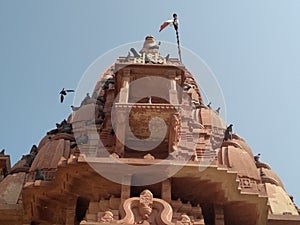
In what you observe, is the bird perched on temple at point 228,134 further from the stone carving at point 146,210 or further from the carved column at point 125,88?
the stone carving at point 146,210

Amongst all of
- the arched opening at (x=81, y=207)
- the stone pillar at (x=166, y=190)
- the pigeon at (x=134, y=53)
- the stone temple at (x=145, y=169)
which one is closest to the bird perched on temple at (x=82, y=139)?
the stone temple at (x=145, y=169)

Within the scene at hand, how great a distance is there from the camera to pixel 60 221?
23.1 meters

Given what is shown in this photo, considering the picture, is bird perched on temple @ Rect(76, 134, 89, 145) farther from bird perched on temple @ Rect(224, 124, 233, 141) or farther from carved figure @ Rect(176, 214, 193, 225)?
carved figure @ Rect(176, 214, 193, 225)

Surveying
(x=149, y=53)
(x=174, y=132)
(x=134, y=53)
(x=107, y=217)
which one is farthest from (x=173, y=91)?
(x=107, y=217)

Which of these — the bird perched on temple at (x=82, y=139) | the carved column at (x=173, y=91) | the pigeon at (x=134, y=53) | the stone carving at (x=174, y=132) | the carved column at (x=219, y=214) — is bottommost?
the carved column at (x=219, y=214)

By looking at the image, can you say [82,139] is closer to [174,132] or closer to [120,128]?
[120,128]

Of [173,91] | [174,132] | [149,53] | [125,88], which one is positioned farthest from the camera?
[149,53]

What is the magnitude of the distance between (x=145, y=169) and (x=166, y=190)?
0.91m

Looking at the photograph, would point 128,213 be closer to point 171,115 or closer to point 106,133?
point 171,115

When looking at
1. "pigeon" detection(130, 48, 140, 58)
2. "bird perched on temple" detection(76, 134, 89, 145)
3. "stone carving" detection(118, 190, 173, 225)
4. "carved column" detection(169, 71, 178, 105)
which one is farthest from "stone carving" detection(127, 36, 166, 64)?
"stone carving" detection(118, 190, 173, 225)

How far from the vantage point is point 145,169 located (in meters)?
21.3

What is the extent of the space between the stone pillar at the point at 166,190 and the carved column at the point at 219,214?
1.73 m

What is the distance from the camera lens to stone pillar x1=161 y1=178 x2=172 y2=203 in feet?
69.7

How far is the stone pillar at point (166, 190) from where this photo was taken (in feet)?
69.7
